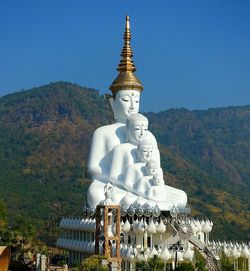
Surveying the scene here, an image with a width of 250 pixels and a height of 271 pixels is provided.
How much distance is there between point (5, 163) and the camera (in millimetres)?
80062

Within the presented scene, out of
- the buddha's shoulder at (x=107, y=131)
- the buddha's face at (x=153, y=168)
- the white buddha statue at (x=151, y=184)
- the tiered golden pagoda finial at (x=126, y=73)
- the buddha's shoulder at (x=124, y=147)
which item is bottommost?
the white buddha statue at (x=151, y=184)

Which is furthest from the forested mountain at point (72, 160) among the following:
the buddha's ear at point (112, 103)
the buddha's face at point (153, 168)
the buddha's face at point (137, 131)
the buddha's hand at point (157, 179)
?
the buddha's hand at point (157, 179)

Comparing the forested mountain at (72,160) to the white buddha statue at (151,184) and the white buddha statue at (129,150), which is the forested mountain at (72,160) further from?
the white buddha statue at (151,184)

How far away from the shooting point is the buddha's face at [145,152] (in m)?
31.4

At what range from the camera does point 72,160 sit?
271 feet

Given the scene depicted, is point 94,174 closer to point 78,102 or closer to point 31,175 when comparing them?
point 31,175

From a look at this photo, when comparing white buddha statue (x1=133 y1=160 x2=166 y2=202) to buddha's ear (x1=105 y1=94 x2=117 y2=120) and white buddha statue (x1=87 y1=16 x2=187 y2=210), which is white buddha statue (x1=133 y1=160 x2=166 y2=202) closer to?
white buddha statue (x1=87 y1=16 x2=187 y2=210)

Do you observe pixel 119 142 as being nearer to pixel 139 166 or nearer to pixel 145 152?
pixel 145 152

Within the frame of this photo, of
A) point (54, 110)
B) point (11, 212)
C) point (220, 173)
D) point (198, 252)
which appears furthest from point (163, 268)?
point (220, 173)

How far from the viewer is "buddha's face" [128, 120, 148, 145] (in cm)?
3234

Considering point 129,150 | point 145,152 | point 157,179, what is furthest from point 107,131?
point 157,179

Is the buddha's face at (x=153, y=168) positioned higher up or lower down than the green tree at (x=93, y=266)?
higher up

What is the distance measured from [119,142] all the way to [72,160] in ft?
164

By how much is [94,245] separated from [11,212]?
2797cm
